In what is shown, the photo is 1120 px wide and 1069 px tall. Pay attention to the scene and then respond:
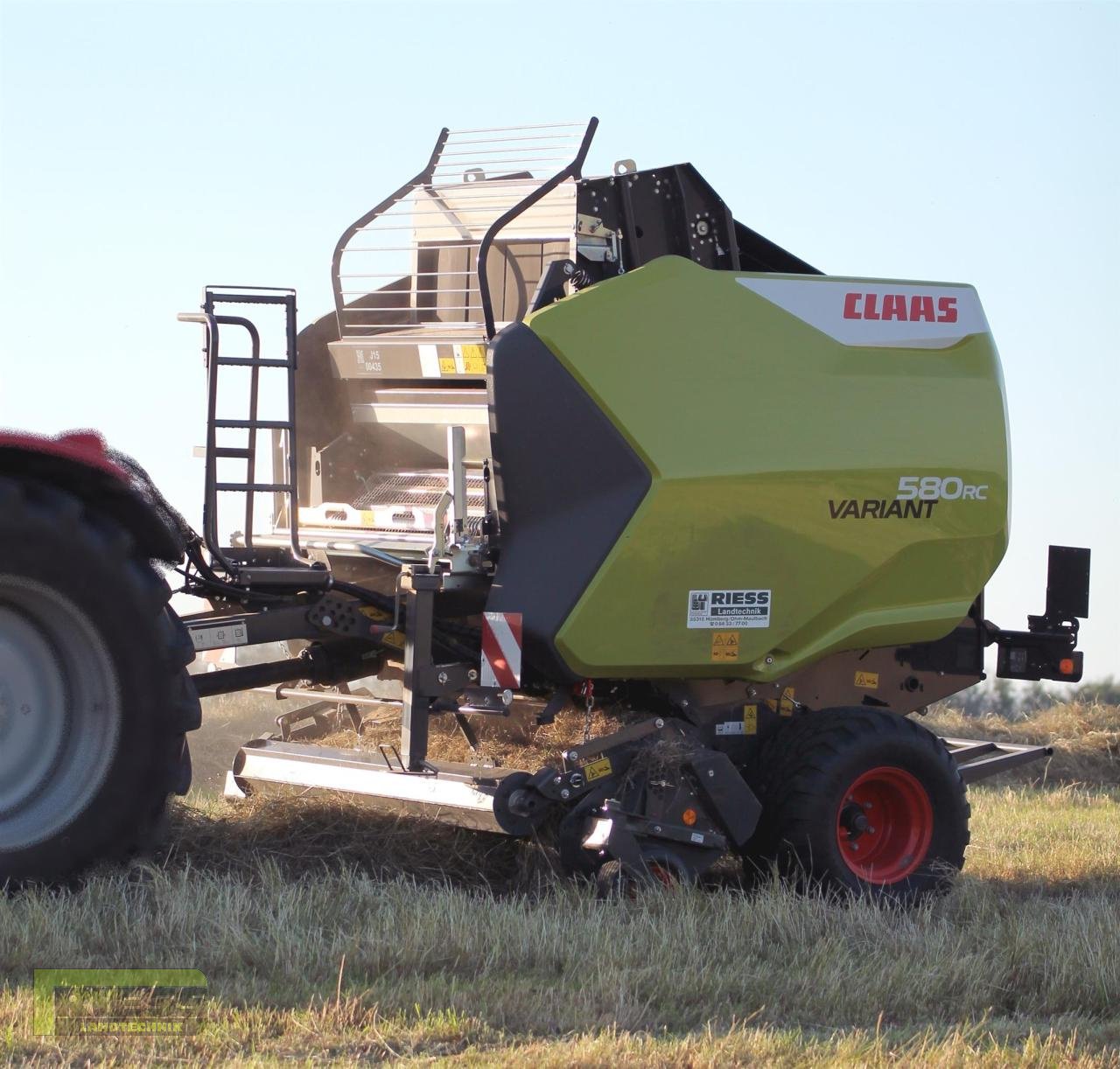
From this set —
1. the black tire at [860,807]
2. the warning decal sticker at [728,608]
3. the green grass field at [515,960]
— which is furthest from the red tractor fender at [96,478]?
the black tire at [860,807]

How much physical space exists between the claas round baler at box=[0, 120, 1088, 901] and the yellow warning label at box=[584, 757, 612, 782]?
2 cm

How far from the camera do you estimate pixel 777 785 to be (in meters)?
6.38

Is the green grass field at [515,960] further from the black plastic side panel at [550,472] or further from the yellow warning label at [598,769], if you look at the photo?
the black plastic side panel at [550,472]

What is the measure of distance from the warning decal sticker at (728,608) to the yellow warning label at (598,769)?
0.61m

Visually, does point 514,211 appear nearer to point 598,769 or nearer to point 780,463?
point 780,463

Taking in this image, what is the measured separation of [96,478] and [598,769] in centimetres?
209

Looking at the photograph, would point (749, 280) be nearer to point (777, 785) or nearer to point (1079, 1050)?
point (777, 785)

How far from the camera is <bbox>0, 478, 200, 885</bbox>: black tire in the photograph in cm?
493

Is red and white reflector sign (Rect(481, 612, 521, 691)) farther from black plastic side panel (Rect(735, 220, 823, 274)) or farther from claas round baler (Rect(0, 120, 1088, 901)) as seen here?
black plastic side panel (Rect(735, 220, 823, 274))

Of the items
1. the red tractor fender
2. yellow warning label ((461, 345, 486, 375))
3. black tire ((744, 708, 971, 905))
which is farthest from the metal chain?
the red tractor fender

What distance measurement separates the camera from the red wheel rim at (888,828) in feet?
21.5

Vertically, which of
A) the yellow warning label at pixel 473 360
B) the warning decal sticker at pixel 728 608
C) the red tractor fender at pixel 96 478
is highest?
the yellow warning label at pixel 473 360

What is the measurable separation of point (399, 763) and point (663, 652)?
1.10 metres

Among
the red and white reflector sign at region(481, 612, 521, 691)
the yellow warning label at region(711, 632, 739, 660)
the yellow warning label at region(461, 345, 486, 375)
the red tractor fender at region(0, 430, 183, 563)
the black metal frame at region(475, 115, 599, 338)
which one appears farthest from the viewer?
the yellow warning label at region(461, 345, 486, 375)
